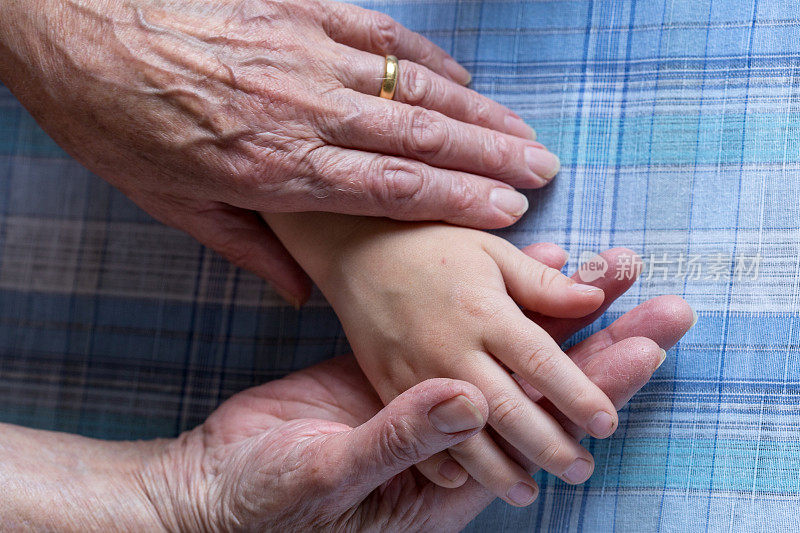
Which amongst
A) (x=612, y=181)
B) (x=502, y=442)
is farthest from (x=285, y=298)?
(x=612, y=181)

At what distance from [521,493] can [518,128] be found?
576 mm

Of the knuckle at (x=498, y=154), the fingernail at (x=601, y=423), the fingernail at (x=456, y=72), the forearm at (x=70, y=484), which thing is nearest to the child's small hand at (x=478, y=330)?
the fingernail at (x=601, y=423)

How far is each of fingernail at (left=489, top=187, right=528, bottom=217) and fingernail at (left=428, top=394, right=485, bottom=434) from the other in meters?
0.38

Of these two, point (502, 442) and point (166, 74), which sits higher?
point (166, 74)

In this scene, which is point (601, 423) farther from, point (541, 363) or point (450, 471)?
point (450, 471)

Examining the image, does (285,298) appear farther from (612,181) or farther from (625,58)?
(625,58)

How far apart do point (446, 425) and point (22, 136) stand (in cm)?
113

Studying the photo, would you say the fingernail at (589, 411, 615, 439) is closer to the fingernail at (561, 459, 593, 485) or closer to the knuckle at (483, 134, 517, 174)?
the fingernail at (561, 459, 593, 485)

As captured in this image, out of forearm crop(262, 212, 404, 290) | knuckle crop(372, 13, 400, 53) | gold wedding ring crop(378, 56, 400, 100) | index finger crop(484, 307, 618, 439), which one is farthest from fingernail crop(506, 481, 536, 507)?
knuckle crop(372, 13, 400, 53)

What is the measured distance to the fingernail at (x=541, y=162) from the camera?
3.38 ft

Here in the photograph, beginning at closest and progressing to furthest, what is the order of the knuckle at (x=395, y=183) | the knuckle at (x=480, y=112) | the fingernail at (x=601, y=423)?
the fingernail at (x=601, y=423)
the knuckle at (x=395, y=183)
the knuckle at (x=480, y=112)

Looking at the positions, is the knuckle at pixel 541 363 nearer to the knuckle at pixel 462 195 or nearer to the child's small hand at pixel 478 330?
the child's small hand at pixel 478 330

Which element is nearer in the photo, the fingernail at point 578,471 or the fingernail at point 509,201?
the fingernail at point 578,471

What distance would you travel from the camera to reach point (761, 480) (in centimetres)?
94
